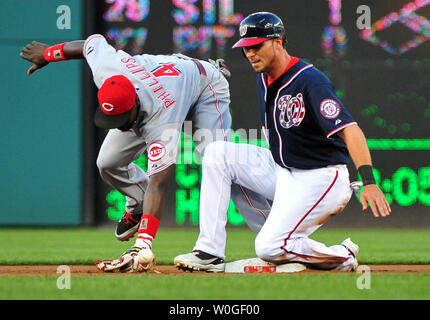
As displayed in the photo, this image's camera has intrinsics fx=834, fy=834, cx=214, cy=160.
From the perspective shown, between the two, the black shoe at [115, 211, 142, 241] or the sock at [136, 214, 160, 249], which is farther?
the black shoe at [115, 211, 142, 241]

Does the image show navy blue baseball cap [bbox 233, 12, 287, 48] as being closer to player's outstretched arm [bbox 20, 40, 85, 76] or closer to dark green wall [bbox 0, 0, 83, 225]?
player's outstretched arm [bbox 20, 40, 85, 76]

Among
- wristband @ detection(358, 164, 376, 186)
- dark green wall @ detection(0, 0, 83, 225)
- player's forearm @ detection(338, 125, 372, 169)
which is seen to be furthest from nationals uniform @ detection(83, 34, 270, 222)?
dark green wall @ detection(0, 0, 83, 225)

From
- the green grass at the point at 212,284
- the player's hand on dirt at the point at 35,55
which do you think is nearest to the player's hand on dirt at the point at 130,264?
the green grass at the point at 212,284

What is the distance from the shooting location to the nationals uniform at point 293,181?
15.1 feet

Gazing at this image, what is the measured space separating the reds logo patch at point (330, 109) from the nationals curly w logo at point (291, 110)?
21 cm

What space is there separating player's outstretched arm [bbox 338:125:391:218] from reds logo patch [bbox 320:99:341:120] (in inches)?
3.7

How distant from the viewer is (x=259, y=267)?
15.5 ft

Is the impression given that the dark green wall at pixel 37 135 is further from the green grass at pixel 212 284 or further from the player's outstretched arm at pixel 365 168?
the player's outstretched arm at pixel 365 168

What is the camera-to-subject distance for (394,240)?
7.83m

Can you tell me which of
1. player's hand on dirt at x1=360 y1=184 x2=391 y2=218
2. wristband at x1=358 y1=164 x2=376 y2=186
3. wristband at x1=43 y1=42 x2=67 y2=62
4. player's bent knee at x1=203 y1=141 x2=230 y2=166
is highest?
wristband at x1=43 y1=42 x2=67 y2=62

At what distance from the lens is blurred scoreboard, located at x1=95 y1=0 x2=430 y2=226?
877cm
